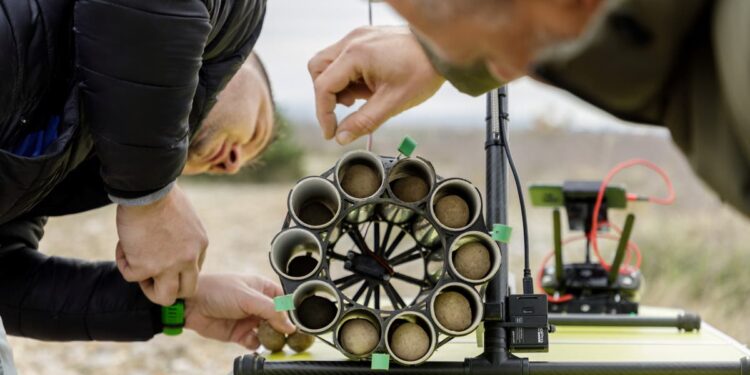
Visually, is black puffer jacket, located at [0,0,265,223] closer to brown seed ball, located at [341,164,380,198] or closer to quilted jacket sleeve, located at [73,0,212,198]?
quilted jacket sleeve, located at [73,0,212,198]

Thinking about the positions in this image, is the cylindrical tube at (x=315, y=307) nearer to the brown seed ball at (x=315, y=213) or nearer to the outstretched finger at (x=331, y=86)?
the brown seed ball at (x=315, y=213)

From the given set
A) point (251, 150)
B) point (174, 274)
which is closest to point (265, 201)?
point (251, 150)

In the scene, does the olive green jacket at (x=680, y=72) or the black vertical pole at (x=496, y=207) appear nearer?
the olive green jacket at (x=680, y=72)

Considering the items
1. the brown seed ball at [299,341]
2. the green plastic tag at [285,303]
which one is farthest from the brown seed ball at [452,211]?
the brown seed ball at [299,341]

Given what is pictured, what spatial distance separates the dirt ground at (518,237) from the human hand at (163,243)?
1.09m

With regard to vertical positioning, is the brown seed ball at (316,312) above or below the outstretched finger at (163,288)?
above

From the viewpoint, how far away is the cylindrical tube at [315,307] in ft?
3.70

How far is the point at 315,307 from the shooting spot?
1.16 m

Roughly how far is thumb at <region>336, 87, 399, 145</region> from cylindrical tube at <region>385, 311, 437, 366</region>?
0.79 ft

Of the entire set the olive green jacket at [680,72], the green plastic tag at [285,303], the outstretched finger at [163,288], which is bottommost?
the outstretched finger at [163,288]

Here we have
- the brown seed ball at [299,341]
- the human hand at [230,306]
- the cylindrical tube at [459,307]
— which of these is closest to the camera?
the cylindrical tube at [459,307]

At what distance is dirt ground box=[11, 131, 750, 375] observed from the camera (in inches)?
149

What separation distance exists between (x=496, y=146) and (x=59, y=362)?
301cm

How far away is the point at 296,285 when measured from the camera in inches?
44.7
